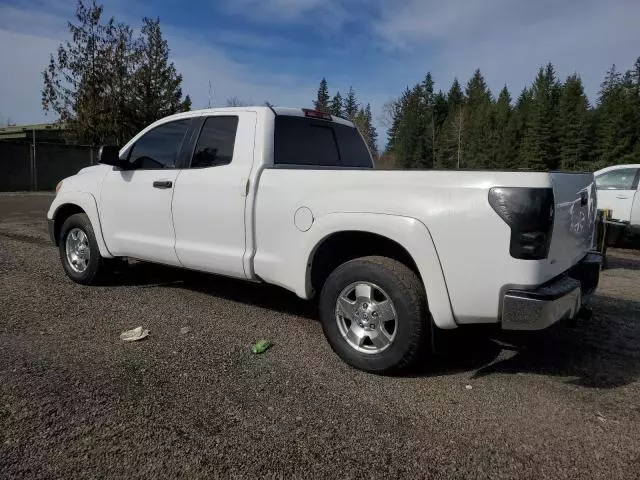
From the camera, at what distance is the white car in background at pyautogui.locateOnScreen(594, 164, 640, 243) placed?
34.8ft

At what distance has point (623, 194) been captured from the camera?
10.9 metres

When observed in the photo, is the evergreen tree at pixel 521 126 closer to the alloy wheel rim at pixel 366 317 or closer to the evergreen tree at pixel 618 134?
the evergreen tree at pixel 618 134

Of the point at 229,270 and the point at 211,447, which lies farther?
the point at 229,270

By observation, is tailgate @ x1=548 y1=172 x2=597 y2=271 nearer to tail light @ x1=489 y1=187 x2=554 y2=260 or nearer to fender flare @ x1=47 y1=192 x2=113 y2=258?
tail light @ x1=489 y1=187 x2=554 y2=260

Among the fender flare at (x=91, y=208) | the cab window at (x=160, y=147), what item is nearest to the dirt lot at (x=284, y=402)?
the fender flare at (x=91, y=208)

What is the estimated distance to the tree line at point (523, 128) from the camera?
54.6 meters

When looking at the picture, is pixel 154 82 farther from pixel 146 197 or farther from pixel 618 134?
pixel 618 134

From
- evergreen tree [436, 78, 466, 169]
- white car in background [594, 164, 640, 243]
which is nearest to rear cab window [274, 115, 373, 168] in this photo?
white car in background [594, 164, 640, 243]

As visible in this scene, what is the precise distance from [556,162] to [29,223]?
61.8 m

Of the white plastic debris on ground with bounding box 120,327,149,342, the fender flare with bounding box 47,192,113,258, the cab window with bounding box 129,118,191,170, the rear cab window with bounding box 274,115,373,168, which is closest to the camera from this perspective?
the white plastic debris on ground with bounding box 120,327,149,342

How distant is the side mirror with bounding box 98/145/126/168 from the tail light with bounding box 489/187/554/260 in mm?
3902

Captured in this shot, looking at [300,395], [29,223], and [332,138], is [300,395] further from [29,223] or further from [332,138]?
[29,223]

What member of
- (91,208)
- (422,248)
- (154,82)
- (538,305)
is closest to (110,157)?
(91,208)

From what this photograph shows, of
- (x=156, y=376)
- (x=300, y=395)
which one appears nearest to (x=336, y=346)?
(x=300, y=395)
